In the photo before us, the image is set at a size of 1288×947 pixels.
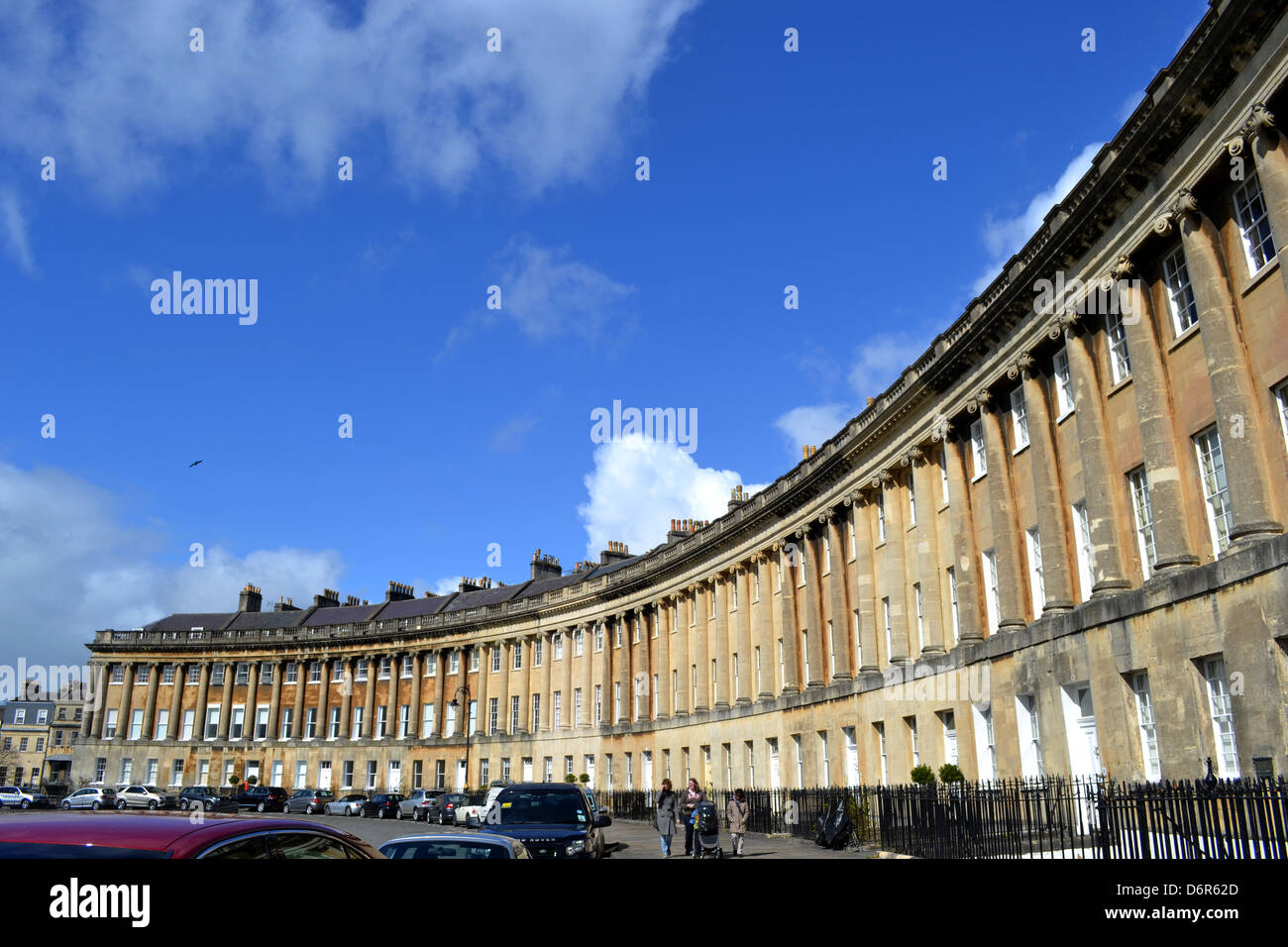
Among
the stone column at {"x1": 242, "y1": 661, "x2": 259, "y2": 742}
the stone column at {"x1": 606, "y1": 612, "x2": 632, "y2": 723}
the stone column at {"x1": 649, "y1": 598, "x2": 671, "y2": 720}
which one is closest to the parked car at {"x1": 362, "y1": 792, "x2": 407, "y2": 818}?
the stone column at {"x1": 606, "y1": 612, "x2": 632, "y2": 723}

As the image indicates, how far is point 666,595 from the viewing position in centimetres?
5453

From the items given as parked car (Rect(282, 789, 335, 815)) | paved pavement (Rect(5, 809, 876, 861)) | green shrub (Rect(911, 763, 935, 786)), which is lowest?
paved pavement (Rect(5, 809, 876, 861))

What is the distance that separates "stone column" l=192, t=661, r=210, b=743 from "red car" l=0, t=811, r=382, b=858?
8386 centimetres

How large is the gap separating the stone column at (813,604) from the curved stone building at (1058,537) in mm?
115

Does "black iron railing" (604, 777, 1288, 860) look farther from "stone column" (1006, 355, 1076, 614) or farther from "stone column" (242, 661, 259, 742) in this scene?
"stone column" (242, 661, 259, 742)

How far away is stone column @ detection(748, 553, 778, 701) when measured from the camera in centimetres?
4278

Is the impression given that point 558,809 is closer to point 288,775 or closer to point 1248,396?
point 1248,396

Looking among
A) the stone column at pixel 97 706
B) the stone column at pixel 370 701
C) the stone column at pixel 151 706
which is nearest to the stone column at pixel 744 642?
the stone column at pixel 370 701

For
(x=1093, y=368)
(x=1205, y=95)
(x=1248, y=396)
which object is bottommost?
(x=1248, y=396)

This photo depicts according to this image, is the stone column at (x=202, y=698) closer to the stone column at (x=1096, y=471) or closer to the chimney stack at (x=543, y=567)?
the chimney stack at (x=543, y=567)
